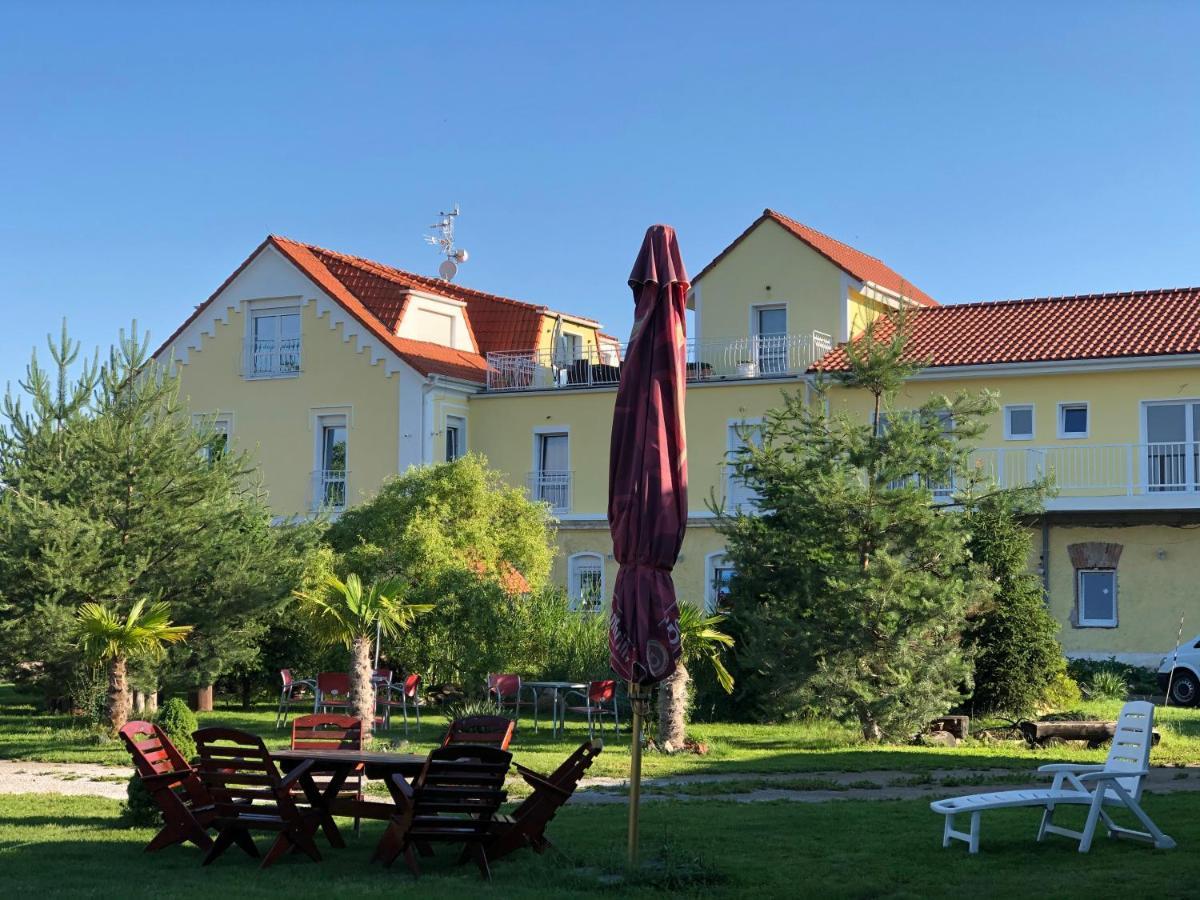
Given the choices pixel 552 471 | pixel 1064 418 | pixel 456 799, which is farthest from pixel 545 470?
pixel 456 799

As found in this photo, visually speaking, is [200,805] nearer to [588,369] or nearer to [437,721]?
[437,721]

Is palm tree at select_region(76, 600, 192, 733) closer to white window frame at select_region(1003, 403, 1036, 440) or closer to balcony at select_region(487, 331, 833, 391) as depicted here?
balcony at select_region(487, 331, 833, 391)

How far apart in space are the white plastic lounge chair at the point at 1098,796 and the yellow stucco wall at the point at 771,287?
76.8 ft

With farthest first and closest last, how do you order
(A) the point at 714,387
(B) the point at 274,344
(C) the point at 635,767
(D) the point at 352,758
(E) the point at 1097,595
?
1. (B) the point at 274,344
2. (A) the point at 714,387
3. (E) the point at 1097,595
4. (D) the point at 352,758
5. (C) the point at 635,767

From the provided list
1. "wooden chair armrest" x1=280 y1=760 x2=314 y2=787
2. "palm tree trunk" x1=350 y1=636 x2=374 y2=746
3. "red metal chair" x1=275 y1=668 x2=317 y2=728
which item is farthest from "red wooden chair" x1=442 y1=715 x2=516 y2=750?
"red metal chair" x1=275 y1=668 x2=317 y2=728

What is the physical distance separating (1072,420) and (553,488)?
1121 centimetres

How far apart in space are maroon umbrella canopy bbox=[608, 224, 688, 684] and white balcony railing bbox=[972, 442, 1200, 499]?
2003 cm

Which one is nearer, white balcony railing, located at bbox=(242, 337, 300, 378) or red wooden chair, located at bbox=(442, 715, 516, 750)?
red wooden chair, located at bbox=(442, 715, 516, 750)

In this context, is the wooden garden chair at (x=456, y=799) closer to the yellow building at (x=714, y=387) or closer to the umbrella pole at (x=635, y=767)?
the umbrella pole at (x=635, y=767)

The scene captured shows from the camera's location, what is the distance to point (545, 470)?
113 feet

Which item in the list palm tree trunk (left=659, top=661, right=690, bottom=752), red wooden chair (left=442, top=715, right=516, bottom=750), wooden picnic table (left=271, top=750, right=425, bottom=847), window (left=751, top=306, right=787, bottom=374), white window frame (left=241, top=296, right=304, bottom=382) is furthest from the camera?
white window frame (left=241, top=296, right=304, bottom=382)

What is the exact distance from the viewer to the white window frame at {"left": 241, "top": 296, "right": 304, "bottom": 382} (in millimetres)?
35844

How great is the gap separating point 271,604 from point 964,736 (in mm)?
9511

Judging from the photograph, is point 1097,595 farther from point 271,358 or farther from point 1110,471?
point 271,358
